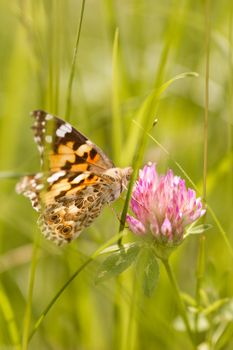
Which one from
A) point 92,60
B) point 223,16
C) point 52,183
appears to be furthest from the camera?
point 92,60

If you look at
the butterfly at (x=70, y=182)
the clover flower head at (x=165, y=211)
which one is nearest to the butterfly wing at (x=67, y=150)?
the butterfly at (x=70, y=182)

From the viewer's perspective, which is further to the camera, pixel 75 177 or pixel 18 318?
pixel 18 318

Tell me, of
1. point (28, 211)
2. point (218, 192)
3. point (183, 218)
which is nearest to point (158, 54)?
point (218, 192)

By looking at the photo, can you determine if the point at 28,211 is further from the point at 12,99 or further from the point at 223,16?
the point at 223,16

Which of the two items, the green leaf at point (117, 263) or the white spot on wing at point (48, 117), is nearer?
the green leaf at point (117, 263)

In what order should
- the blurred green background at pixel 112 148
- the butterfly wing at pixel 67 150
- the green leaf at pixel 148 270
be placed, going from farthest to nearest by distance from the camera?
the blurred green background at pixel 112 148
the butterfly wing at pixel 67 150
the green leaf at pixel 148 270

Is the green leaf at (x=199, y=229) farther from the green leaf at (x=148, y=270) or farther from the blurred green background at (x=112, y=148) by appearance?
the blurred green background at (x=112, y=148)

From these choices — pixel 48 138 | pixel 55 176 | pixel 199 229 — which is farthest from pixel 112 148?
pixel 199 229

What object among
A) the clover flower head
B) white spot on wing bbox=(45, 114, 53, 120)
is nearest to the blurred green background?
white spot on wing bbox=(45, 114, 53, 120)
